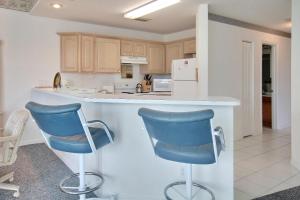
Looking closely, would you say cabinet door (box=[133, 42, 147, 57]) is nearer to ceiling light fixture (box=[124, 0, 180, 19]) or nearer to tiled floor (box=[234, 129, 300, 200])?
ceiling light fixture (box=[124, 0, 180, 19])

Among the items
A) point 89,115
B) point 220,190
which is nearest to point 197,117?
point 220,190

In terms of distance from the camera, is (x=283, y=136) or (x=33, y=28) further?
(x=283, y=136)

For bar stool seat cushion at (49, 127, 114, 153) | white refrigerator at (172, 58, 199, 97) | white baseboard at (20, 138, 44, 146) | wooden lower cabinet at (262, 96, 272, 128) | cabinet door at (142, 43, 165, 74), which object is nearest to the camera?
bar stool seat cushion at (49, 127, 114, 153)

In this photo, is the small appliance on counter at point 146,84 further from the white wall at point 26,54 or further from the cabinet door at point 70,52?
the white wall at point 26,54

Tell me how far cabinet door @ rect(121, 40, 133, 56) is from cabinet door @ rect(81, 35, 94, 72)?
0.76m

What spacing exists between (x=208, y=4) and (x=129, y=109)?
8.43 feet

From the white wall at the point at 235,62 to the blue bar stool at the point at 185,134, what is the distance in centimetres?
285

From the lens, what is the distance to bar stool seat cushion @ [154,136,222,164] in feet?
5.34

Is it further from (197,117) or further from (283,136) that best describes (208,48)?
(197,117)

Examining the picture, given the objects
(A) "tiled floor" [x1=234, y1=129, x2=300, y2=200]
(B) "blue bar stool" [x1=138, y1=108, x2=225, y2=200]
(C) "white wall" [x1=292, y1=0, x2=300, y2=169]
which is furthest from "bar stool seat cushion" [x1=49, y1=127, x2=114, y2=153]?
(C) "white wall" [x1=292, y1=0, x2=300, y2=169]

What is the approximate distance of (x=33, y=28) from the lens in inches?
183

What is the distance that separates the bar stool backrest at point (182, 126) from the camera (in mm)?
1461

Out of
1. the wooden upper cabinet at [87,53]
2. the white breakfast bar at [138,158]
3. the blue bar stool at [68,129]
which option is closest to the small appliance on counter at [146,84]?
the wooden upper cabinet at [87,53]

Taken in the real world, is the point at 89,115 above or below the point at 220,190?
above
